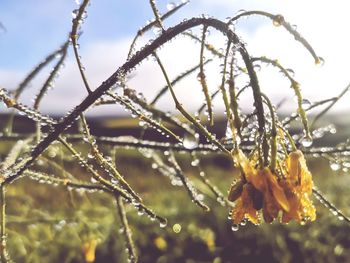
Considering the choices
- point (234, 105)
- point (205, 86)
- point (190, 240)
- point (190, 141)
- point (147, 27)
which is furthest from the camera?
point (190, 240)

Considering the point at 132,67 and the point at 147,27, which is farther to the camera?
the point at 147,27

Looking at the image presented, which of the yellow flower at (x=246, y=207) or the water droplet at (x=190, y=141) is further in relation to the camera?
the water droplet at (x=190, y=141)

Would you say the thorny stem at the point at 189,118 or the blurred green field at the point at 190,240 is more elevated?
the thorny stem at the point at 189,118

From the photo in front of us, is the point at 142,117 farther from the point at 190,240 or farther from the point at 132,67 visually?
the point at 190,240

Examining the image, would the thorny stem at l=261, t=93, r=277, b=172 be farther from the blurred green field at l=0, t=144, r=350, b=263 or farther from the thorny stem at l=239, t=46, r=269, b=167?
the blurred green field at l=0, t=144, r=350, b=263

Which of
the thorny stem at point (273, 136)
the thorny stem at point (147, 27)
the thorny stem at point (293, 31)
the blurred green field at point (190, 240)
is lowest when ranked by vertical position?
the blurred green field at point (190, 240)

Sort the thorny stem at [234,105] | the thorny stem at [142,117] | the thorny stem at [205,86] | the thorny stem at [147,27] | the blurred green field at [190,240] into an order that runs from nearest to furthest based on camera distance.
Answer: the thorny stem at [234,105] → the thorny stem at [205,86] → the thorny stem at [142,117] → the thorny stem at [147,27] → the blurred green field at [190,240]

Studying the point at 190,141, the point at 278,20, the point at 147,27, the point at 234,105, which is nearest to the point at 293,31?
the point at 278,20

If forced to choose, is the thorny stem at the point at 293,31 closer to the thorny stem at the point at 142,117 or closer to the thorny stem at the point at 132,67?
the thorny stem at the point at 132,67

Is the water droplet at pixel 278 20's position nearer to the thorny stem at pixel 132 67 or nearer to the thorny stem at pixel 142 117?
the thorny stem at pixel 132 67

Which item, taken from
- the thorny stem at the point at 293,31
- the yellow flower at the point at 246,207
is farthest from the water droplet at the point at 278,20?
the yellow flower at the point at 246,207

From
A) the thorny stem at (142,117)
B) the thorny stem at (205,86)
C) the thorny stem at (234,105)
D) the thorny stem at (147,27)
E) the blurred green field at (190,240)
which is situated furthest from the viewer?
the blurred green field at (190,240)
